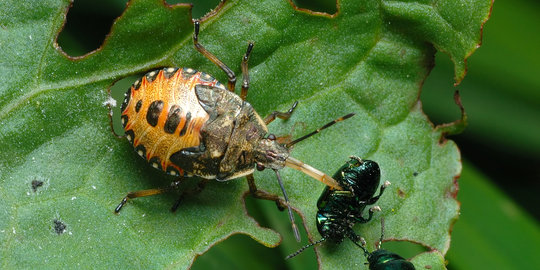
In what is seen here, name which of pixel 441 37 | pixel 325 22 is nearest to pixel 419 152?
pixel 441 37

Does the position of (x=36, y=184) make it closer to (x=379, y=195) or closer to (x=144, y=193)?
(x=144, y=193)

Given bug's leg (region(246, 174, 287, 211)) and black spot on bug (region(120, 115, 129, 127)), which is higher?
black spot on bug (region(120, 115, 129, 127))

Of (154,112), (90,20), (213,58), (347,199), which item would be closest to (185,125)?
(154,112)

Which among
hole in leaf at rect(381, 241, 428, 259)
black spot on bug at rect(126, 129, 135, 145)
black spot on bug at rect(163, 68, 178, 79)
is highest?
black spot on bug at rect(163, 68, 178, 79)

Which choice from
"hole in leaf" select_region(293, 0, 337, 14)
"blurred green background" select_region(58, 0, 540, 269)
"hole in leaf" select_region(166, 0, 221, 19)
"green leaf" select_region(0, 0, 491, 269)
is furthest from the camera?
"hole in leaf" select_region(293, 0, 337, 14)

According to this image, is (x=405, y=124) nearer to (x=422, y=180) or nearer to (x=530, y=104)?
(x=422, y=180)

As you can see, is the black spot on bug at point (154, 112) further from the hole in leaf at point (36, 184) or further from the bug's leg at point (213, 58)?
the hole in leaf at point (36, 184)

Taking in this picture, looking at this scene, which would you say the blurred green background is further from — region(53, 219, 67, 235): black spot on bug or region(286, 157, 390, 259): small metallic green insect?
region(53, 219, 67, 235): black spot on bug

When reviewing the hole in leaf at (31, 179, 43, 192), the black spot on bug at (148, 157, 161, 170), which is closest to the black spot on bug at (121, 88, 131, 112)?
the black spot on bug at (148, 157, 161, 170)
